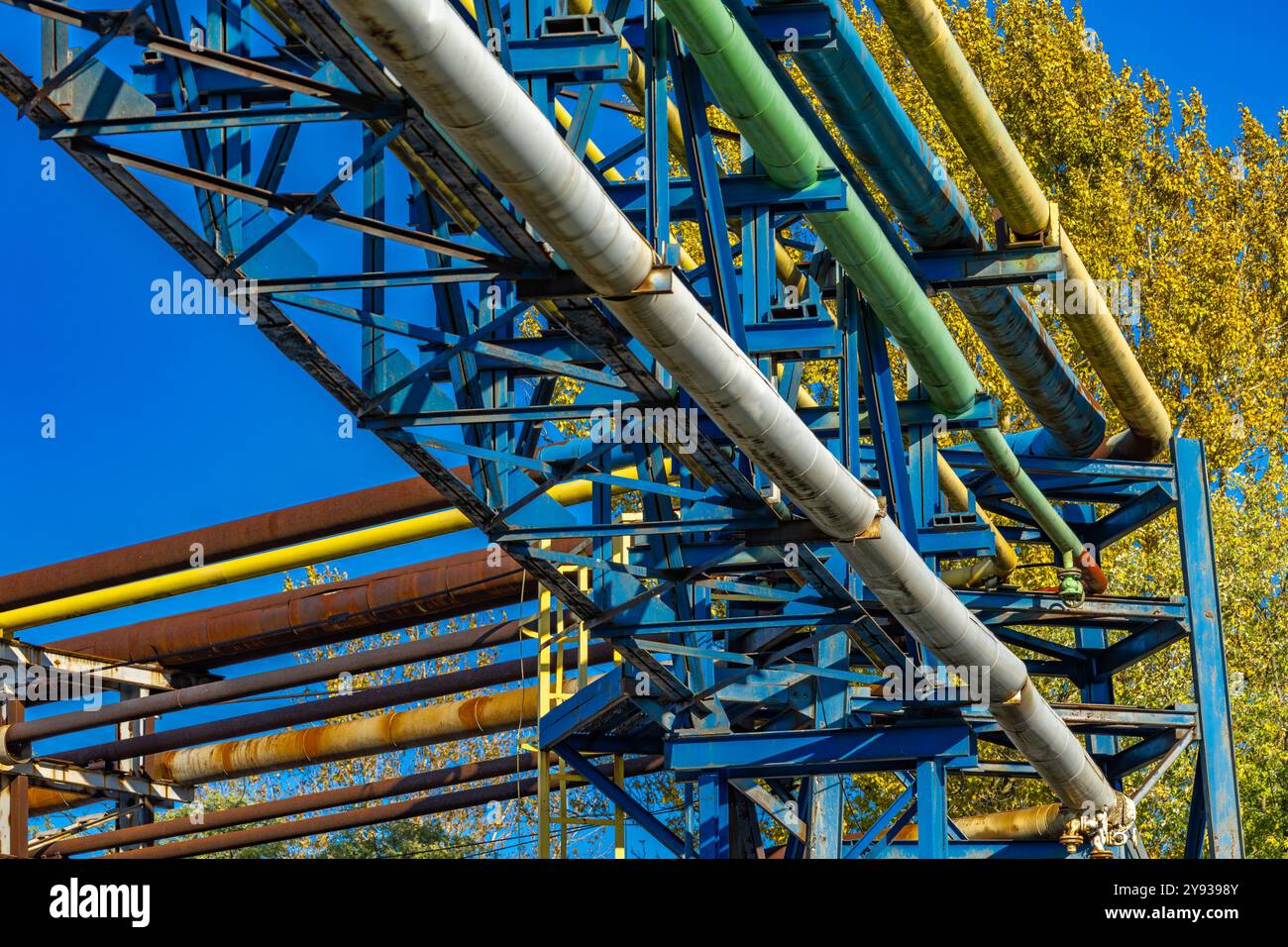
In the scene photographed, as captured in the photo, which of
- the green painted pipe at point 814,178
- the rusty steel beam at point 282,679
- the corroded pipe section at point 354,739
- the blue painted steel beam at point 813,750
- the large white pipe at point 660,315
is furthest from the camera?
the corroded pipe section at point 354,739

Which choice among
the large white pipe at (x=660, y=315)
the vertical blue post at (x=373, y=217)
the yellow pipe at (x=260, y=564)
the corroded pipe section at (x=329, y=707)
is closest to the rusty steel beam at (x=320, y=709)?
the corroded pipe section at (x=329, y=707)

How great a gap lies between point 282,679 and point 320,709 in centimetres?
71

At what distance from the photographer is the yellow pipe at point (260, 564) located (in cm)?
1866

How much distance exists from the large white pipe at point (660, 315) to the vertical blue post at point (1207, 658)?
9.50 ft

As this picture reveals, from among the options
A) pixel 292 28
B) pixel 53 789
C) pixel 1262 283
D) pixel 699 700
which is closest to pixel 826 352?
pixel 699 700

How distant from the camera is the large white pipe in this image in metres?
6.95

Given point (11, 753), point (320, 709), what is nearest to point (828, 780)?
point (320, 709)

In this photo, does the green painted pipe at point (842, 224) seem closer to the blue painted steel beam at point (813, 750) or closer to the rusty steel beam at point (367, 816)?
the blue painted steel beam at point (813, 750)

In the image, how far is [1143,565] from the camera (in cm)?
2331

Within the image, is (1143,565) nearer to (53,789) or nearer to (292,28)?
(53,789)

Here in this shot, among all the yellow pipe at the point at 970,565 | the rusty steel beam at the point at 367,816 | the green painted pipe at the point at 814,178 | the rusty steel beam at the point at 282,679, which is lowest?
the rusty steel beam at the point at 367,816

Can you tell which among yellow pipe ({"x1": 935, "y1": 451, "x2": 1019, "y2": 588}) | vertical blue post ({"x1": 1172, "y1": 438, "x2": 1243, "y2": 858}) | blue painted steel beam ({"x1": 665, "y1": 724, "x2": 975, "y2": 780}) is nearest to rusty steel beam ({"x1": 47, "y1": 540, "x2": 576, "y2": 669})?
blue painted steel beam ({"x1": 665, "y1": 724, "x2": 975, "y2": 780})

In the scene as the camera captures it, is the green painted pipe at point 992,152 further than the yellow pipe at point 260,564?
No

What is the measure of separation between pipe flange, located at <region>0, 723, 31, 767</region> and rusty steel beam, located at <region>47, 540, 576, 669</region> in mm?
1143
